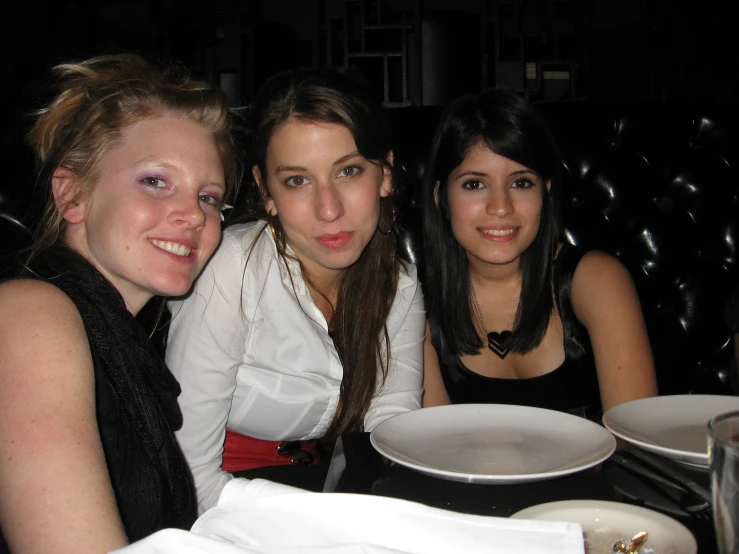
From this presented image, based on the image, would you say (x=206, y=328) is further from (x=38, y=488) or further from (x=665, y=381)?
(x=665, y=381)

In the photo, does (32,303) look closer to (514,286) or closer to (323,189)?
(323,189)

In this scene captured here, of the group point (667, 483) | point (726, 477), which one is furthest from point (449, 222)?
point (726, 477)

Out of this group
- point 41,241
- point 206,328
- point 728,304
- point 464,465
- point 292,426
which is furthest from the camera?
point 728,304

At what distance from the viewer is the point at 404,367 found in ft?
5.63

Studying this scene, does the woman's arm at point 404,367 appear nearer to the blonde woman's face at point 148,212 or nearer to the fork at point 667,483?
the blonde woman's face at point 148,212

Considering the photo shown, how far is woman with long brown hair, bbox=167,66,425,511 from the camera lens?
4.89 ft

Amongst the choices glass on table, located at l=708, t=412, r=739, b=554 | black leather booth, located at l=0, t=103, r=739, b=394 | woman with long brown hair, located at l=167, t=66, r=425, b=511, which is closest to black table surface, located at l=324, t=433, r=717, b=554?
glass on table, located at l=708, t=412, r=739, b=554

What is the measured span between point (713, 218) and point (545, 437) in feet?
5.11

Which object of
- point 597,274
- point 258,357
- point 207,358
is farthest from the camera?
point 597,274

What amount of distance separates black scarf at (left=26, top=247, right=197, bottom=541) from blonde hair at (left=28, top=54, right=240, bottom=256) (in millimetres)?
115

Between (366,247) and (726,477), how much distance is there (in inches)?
53.1

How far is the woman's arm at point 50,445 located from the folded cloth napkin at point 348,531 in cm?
29

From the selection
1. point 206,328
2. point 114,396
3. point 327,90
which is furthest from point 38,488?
point 327,90

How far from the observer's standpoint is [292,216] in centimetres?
155
